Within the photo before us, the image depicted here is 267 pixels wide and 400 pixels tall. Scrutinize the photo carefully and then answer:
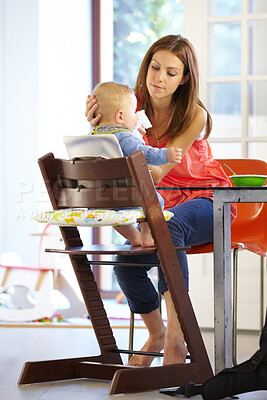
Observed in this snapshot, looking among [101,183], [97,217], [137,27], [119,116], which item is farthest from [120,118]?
[137,27]

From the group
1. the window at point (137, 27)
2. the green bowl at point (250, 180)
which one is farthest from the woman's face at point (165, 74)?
the window at point (137, 27)

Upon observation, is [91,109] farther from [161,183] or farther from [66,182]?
[161,183]

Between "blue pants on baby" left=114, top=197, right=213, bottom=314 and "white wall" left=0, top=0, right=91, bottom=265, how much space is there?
7.33ft

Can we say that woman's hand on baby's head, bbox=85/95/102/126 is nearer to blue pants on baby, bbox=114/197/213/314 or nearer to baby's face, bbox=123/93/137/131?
baby's face, bbox=123/93/137/131

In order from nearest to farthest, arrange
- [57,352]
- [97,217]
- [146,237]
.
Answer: [97,217]
[146,237]
[57,352]

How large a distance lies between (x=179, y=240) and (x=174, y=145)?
39cm

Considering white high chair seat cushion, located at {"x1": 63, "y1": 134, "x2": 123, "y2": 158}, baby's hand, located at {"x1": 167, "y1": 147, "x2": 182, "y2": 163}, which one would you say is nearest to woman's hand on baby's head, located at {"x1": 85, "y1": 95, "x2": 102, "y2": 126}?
white high chair seat cushion, located at {"x1": 63, "y1": 134, "x2": 123, "y2": 158}

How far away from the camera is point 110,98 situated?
84.0 inches

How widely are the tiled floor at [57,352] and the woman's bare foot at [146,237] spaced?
45 cm

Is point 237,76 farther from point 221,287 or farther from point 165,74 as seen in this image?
point 221,287

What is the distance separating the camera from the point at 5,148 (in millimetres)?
4523

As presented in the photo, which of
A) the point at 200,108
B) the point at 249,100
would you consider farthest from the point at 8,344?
the point at 249,100

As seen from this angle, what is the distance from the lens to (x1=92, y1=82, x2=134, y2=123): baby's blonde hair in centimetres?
213

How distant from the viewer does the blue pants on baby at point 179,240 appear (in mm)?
2174
